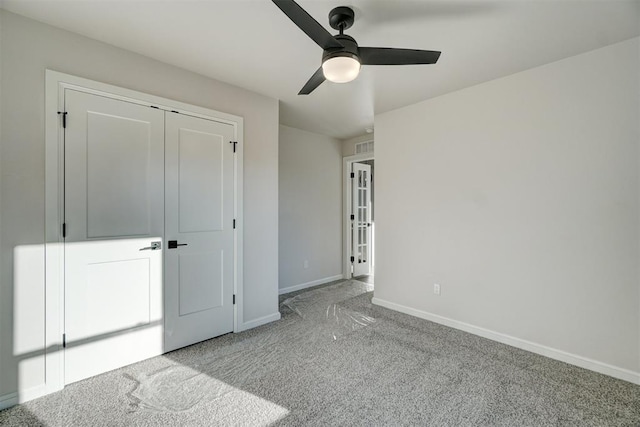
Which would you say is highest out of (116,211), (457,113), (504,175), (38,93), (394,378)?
(457,113)

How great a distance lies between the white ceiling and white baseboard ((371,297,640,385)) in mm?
2482

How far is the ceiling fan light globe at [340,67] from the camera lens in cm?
164

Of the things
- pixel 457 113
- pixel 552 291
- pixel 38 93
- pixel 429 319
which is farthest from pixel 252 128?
pixel 552 291

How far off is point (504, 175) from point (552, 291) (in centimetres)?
110

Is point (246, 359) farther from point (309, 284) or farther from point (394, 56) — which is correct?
point (394, 56)

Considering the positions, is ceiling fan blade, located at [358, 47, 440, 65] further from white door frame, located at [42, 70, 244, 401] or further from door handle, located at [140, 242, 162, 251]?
door handle, located at [140, 242, 162, 251]

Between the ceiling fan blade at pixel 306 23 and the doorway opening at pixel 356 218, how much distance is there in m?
3.40

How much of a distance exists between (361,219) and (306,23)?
4202 millimetres

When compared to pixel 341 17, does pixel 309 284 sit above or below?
below

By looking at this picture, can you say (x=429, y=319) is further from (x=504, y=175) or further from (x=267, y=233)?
(x=267, y=233)

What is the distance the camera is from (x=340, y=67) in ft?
5.44

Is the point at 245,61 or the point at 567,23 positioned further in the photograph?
the point at 245,61

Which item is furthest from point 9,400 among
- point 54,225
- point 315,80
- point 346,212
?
point 346,212

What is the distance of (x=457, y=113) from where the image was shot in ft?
10.2
